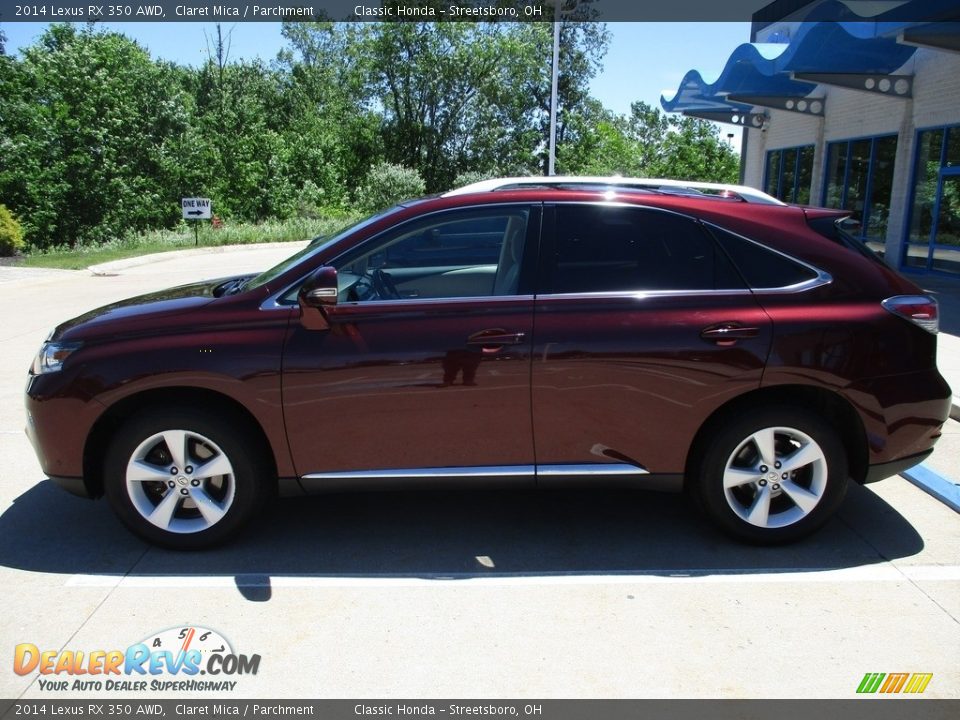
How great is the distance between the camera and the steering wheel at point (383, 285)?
422cm

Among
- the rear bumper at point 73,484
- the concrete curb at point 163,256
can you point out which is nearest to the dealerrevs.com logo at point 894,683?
the rear bumper at point 73,484

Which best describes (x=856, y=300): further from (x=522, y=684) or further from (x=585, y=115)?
(x=585, y=115)

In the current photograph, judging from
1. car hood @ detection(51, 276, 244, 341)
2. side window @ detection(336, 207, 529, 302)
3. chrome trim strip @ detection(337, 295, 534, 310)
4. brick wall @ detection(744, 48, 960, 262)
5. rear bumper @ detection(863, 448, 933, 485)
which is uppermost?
brick wall @ detection(744, 48, 960, 262)

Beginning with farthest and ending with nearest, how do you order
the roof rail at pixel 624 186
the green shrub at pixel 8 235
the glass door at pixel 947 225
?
the green shrub at pixel 8 235
the glass door at pixel 947 225
the roof rail at pixel 624 186

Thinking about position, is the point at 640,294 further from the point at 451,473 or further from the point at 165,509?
the point at 165,509

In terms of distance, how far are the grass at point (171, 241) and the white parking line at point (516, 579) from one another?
1669cm

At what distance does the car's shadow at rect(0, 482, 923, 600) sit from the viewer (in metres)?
4.02

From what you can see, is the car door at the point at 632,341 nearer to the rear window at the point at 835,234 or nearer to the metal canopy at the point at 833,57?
the rear window at the point at 835,234

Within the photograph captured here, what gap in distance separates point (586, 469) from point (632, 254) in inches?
42.7

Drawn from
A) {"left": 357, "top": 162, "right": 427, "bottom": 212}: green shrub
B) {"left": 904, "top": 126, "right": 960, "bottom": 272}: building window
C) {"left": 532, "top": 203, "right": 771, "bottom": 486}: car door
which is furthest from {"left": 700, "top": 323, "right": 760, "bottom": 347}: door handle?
{"left": 357, "top": 162, "right": 427, "bottom": 212}: green shrub

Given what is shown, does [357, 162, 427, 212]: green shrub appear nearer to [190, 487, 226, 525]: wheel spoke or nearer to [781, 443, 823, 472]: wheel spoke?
[190, 487, 226, 525]: wheel spoke

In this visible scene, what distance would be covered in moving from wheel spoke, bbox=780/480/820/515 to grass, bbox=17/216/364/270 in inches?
709

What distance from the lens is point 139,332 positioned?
402 centimetres

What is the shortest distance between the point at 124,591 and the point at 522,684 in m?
1.92
